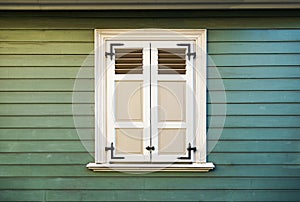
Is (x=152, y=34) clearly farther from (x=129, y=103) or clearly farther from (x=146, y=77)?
(x=129, y=103)

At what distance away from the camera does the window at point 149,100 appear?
10.6 ft

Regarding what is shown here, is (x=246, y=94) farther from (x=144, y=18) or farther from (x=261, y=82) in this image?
(x=144, y=18)

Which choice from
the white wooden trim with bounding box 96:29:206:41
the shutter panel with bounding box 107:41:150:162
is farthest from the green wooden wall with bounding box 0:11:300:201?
the shutter panel with bounding box 107:41:150:162

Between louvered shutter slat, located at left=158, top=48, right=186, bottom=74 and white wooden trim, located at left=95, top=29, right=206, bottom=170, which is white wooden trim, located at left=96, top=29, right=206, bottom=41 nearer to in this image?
white wooden trim, located at left=95, top=29, right=206, bottom=170

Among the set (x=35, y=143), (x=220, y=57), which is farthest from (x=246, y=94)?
(x=35, y=143)

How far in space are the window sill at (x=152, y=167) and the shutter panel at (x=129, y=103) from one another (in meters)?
0.06

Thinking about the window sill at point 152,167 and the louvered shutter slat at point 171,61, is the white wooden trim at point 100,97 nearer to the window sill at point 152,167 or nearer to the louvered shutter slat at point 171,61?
the window sill at point 152,167

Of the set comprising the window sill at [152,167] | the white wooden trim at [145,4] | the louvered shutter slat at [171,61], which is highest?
the white wooden trim at [145,4]

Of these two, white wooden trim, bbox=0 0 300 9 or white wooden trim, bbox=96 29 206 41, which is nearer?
white wooden trim, bbox=0 0 300 9

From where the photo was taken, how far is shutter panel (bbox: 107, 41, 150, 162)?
322 cm

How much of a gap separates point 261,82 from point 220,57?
41 cm

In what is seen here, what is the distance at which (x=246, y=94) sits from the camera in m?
3.22

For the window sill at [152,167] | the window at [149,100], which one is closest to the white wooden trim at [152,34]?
the window at [149,100]

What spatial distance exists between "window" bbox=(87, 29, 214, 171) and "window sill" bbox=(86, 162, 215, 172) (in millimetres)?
27
